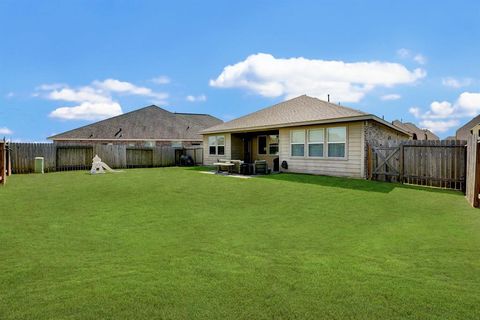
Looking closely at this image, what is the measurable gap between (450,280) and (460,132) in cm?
3934

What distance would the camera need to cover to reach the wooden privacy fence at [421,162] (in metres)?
10.5

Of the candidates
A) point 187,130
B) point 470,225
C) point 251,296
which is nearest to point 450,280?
point 251,296

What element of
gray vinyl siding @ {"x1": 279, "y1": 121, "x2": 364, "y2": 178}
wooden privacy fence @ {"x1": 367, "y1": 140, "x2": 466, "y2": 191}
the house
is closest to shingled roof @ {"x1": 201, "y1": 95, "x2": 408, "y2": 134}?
the house

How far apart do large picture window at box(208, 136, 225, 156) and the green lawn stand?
14.0m

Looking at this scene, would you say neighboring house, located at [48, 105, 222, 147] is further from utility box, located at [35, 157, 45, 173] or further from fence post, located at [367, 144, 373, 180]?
fence post, located at [367, 144, 373, 180]

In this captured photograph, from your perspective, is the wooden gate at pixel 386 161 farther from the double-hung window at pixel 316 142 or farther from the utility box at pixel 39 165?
the utility box at pixel 39 165

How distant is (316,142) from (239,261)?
39.5 feet

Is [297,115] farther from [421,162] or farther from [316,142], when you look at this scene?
[421,162]

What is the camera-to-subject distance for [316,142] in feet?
49.2

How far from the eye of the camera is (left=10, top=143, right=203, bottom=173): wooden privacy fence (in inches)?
696

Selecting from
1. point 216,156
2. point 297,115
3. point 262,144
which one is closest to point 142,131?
point 216,156

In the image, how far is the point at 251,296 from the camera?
2883mm

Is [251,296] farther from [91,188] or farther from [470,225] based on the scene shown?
[91,188]

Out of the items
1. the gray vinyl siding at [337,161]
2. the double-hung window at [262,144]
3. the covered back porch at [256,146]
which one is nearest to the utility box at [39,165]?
the covered back porch at [256,146]
